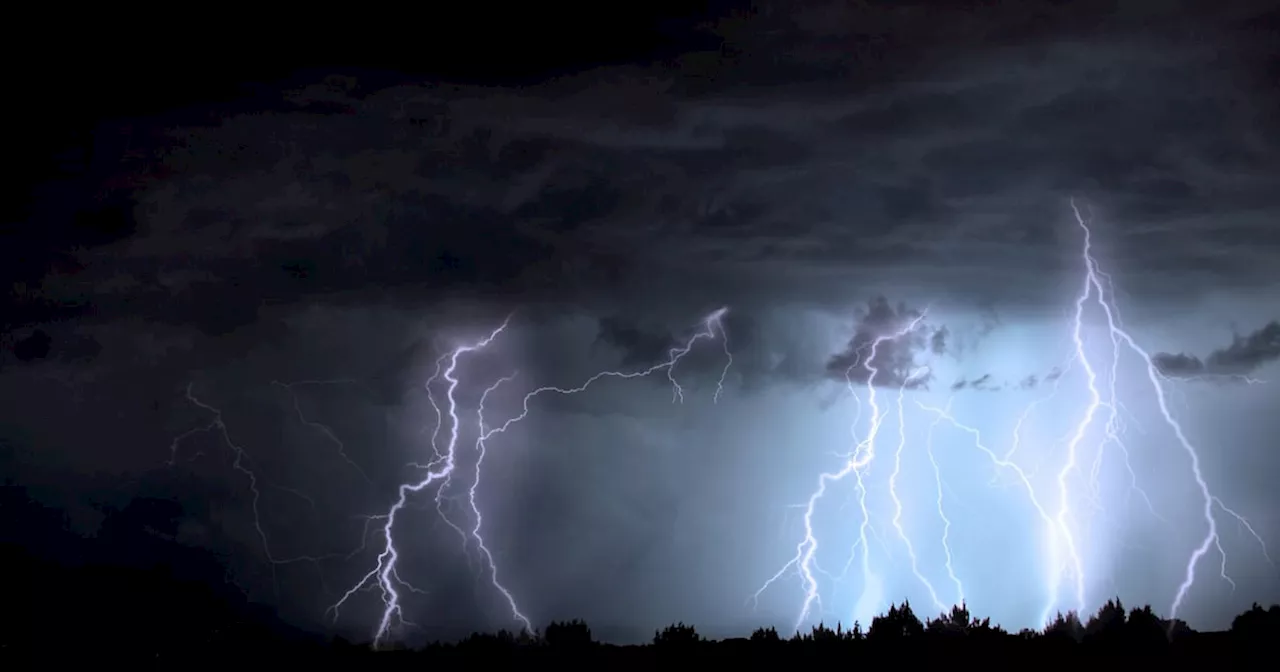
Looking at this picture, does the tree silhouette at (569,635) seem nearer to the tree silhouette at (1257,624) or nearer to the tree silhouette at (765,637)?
the tree silhouette at (765,637)

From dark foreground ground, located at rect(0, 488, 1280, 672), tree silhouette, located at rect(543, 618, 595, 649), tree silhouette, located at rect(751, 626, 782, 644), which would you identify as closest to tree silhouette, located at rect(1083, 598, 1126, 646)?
dark foreground ground, located at rect(0, 488, 1280, 672)

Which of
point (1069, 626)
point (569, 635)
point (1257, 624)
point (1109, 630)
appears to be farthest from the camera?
point (1069, 626)

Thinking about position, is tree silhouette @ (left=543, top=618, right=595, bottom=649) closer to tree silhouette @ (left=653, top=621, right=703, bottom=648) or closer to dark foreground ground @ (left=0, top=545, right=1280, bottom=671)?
dark foreground ground @ (left=0, top=545, right=1280, bottom=671)

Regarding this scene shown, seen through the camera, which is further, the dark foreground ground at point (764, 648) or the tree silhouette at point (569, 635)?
the tree silhouette at point (569, 635)

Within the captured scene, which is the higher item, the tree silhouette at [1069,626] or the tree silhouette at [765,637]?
the tree silhouette at [1069,626]

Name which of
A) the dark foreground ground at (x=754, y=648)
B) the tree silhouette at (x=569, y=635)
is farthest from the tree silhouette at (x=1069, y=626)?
the tree silhouette at (x=569, y=635)

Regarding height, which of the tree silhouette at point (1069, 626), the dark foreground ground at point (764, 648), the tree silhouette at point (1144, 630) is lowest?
the dark foreground ground at point (764, 648)

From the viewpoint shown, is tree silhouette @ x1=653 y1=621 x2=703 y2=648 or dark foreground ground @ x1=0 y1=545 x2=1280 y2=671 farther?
tree silhouette @ x1=653 y1=621 x2=703 y2=648

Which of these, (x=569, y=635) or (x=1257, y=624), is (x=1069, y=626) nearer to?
(x=1257, y=624)

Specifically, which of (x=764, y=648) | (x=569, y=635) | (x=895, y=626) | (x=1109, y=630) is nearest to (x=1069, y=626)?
(x=1109, y=630)

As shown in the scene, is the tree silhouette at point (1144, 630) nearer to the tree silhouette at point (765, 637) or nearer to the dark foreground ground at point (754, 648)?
the dark foreground ground at point (754, 648)

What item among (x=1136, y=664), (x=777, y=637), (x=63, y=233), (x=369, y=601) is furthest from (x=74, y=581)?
(x=369, y=601)

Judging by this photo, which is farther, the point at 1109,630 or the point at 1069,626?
the point at 1069,626

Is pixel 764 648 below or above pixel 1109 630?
below
